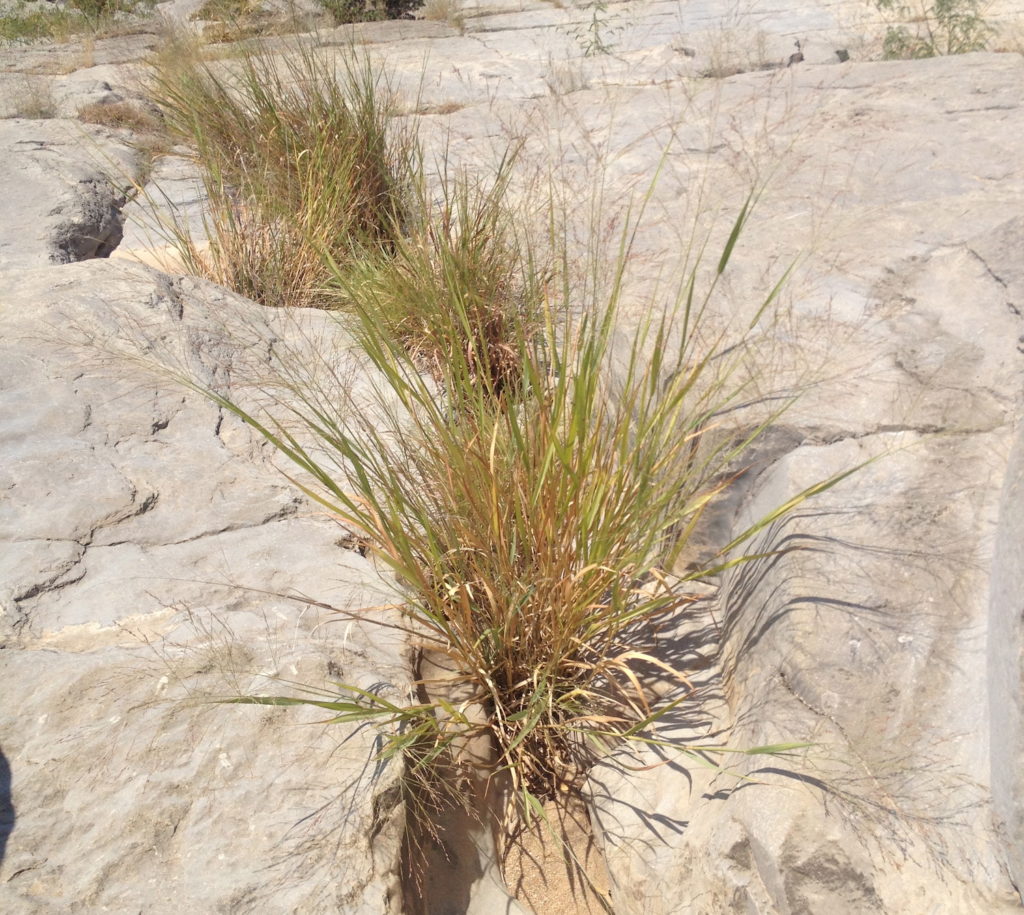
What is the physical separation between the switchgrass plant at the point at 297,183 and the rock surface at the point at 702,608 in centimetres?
34

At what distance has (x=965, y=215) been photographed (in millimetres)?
1966

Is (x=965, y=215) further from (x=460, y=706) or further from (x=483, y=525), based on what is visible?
(x=460, y=706)

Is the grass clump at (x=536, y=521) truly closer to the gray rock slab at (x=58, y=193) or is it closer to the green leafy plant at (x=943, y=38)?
the gray rock slab at (x=58, y=193)

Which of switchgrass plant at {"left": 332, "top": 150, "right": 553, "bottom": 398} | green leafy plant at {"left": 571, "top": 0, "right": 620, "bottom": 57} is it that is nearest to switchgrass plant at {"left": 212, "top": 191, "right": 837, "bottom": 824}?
switchgrass plant at {"left": 332, "top": 150, "right": 553, "bottom": 398}

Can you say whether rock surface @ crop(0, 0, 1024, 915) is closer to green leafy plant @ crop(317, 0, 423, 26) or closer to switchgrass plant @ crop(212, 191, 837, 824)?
switchgrass plant @ crop(212, 191, 837, 824)

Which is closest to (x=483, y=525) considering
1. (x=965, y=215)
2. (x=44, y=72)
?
(x=965, y=215)

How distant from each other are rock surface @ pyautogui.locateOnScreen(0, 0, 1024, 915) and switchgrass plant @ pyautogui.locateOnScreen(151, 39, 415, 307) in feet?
1.11

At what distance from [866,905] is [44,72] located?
18.2ft

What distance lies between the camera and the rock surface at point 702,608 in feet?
3.90

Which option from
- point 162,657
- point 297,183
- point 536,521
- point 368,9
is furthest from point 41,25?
point 536,521

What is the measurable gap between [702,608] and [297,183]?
6.25ft

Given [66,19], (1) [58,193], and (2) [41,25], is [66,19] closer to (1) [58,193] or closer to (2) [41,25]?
(2) [41,25]

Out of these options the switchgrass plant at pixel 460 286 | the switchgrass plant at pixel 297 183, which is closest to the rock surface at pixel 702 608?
the switchgrass plant at pixel 460 286

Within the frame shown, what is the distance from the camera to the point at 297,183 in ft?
9.43
